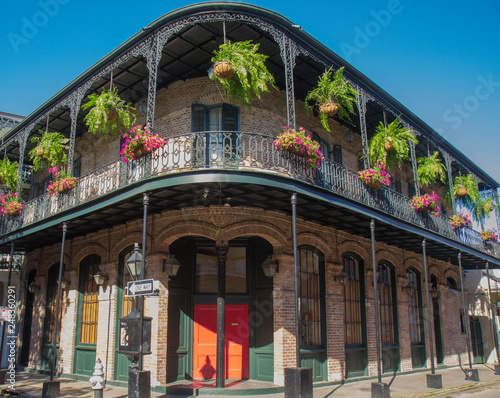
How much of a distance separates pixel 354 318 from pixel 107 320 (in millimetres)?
6911

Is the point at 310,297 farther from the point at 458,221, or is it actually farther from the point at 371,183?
the point at 458,221

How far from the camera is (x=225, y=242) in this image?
10648mm

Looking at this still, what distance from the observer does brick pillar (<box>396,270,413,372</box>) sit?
1491cm

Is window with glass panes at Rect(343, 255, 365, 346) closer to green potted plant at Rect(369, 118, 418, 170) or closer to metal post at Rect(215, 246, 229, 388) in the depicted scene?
green potted plant at Rect(369, 118, 418, 170)

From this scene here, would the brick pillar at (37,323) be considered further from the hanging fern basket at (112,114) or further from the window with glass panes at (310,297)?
the window with glass panes at (310,297)

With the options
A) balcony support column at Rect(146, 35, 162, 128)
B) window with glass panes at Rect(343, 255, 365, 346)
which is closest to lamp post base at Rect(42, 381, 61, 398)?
balcony support column at Rect(146, 35, 162, 128)

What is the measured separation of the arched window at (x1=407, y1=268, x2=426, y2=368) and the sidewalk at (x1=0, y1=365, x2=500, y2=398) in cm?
159

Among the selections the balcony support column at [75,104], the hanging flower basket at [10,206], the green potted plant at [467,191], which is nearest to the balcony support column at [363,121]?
the balcony support column at [75,104]

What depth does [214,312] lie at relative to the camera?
11430 millimetres

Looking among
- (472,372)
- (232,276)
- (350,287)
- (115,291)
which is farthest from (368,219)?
(115,291)

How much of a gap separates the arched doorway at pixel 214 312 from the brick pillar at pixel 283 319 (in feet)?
1.02

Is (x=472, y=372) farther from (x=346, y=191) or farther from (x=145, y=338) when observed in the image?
(x=145, y=338)

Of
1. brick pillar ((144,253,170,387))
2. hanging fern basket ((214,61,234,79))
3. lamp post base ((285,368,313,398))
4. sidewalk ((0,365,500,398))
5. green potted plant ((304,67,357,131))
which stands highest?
green potted plant ((304,67,357,131))

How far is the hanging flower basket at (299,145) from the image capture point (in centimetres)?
937
